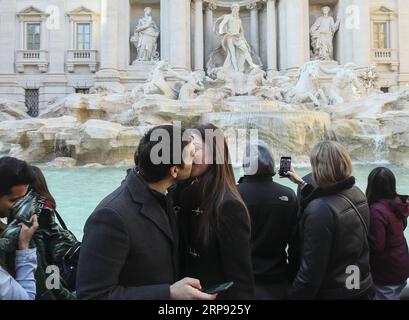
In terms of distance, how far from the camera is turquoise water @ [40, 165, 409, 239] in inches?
236

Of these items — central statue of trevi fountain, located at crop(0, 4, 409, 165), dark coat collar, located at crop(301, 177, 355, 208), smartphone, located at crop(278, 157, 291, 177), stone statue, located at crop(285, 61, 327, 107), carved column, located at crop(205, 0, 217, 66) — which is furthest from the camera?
carved column, located at crop(205, 0, 217, 66)

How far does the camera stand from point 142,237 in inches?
66.6

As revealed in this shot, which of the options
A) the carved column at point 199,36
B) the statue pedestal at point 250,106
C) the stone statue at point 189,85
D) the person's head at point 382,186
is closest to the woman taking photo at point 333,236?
the person's head at point 382,186

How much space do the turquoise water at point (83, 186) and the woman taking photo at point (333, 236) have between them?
3.36m

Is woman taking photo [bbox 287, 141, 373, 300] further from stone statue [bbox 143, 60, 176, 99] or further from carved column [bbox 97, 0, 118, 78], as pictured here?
carved column [bbox 97, 0, 118, 78]

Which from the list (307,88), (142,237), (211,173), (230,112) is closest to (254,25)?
(307,88)

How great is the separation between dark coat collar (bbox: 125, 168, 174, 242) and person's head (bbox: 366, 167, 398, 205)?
1517 millimetres

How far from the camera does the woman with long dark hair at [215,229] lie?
1.88m

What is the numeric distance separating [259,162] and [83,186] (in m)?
6.38

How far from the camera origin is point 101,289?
1619 mm

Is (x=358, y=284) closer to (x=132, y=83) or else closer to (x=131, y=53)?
(x=132, y=83)

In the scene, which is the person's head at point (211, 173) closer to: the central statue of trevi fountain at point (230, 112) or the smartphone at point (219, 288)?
the smartphone at point (219, 288)

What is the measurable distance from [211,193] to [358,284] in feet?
3.28

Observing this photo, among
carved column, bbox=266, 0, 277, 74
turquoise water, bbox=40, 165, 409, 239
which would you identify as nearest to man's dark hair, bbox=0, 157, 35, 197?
turquoise water, bbox=40, 165, 409, 239
